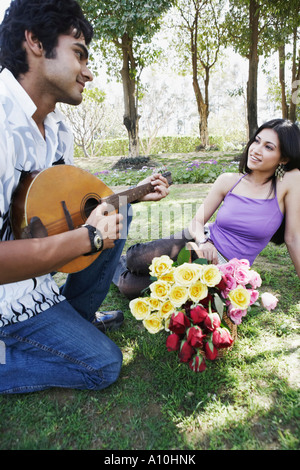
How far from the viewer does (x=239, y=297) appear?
1845 millimetres

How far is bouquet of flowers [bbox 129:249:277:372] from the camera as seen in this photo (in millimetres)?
1761

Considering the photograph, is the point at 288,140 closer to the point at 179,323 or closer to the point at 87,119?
the point at 179,323

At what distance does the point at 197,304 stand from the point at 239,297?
0.25 m

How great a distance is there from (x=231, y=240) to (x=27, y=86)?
178 cm

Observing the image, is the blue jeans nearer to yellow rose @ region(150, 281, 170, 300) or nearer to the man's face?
yellow rose @ region(150, 281, 170, 300)

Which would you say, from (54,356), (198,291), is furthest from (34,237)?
(198,291)

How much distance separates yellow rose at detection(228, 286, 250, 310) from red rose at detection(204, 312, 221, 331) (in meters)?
0.13

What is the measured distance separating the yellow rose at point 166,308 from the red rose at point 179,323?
0.19ft

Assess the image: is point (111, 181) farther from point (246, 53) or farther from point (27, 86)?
point (246, 53)

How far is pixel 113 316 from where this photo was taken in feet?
7.99

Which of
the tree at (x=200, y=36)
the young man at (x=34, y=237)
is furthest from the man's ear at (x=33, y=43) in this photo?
the tree at (x=200, y=36)

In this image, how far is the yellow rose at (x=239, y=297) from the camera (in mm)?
1816

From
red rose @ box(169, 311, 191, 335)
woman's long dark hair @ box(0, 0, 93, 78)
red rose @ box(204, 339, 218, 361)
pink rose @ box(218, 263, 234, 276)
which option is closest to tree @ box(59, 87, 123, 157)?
woman's long dark hair @ box(0, 0, 93, 78)

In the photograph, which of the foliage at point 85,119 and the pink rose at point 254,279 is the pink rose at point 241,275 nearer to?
the pink rose at point 254,279
